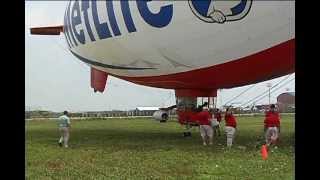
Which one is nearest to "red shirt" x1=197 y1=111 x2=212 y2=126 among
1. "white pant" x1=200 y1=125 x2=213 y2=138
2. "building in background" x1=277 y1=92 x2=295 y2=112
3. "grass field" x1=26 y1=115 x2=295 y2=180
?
"white pant" x1=200 y1=125 x2=213 y2=138

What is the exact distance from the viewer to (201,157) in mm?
11594

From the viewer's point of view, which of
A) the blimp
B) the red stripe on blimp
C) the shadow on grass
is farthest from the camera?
the shadow on grass

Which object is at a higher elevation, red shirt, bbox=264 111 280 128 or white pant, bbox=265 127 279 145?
red shirt, bbox=264 111 280 128

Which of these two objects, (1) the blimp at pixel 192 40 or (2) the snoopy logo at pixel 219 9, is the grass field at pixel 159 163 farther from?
(2) the snoopy logo at pixel 219 9

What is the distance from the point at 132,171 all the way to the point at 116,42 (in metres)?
5.24

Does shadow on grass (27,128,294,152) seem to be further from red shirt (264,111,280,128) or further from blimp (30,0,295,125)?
blimp (30,0,295,125)

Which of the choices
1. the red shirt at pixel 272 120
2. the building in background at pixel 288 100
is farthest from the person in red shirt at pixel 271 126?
the building in background at pixel 288 100

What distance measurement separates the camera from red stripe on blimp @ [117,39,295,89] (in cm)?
1160

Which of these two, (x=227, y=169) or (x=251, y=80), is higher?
(x=251, y=80)

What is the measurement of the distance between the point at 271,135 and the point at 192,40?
428cm

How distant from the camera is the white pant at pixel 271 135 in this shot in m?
14.1
